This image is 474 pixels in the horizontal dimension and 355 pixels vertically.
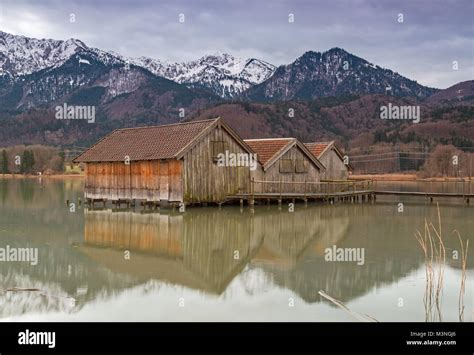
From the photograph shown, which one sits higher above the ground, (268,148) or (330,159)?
(268,148)

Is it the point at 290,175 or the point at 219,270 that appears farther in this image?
the point at 290,175

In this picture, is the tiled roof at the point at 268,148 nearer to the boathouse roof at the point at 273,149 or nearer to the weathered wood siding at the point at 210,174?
the boathouse roof at the point at 273,149

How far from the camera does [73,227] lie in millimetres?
24531

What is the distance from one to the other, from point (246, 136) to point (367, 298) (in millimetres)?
140149

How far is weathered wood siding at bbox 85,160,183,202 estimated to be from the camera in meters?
31.1

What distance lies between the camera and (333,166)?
41.1 m

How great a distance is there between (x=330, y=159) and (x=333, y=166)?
2.12ft

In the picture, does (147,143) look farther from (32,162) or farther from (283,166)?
(32,162)

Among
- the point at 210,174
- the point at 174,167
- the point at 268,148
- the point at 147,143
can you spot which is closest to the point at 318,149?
the point at 268,148

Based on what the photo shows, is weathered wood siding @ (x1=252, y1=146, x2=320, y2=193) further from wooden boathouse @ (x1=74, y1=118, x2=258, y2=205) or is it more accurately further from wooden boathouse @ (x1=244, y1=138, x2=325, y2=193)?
wooden boathouse @ (x1=74, y1=118, x2=258, y2=205)

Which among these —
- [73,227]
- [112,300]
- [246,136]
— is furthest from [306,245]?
[246,136]

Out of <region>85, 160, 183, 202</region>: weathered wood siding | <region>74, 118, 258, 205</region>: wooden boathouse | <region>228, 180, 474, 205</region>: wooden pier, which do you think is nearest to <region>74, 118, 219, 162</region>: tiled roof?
<region>74, 118, 258, 205</region>: wooden boathouse

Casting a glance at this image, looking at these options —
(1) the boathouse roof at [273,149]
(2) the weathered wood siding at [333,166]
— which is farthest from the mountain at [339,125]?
(1) the boathouse roof at [273,149]
